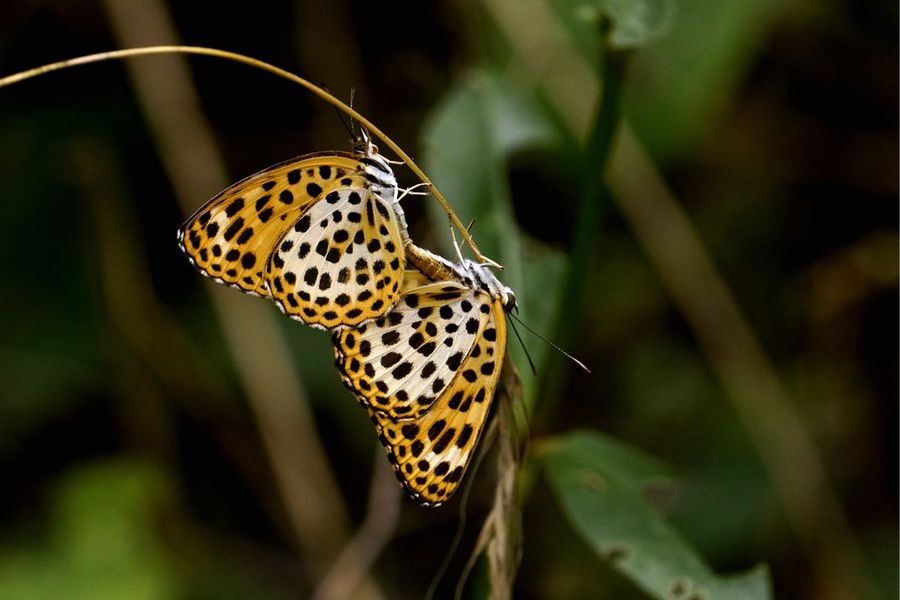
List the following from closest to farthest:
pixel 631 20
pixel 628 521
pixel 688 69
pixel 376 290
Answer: pixel 376 290, pixel 631 20, pixel 628 521, pixel 688 69

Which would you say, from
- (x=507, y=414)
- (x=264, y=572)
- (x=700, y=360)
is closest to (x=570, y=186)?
(x=700, y=360)

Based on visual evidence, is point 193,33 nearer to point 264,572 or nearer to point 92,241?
point 92,241

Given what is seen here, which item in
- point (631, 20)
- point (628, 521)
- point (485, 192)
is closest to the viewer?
point (631, 20)

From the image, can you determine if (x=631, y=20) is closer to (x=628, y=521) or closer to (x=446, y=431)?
(x=446, y=431)

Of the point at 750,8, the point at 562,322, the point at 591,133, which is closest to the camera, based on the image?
the point at 591,133

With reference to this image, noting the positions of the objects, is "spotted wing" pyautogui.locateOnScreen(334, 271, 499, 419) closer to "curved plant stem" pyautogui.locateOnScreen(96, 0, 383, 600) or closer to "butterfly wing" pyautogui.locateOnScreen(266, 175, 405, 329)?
"butterfly wing" pyautogui.locateOnScreen(266, 175, 405, 329)

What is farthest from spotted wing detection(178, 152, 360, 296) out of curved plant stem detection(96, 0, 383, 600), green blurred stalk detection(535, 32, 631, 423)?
curved plant stem detection(96, 0, 383, 600)

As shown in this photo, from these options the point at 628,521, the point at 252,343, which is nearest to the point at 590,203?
the point at 628,521

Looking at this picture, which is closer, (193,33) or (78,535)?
(78,535)
